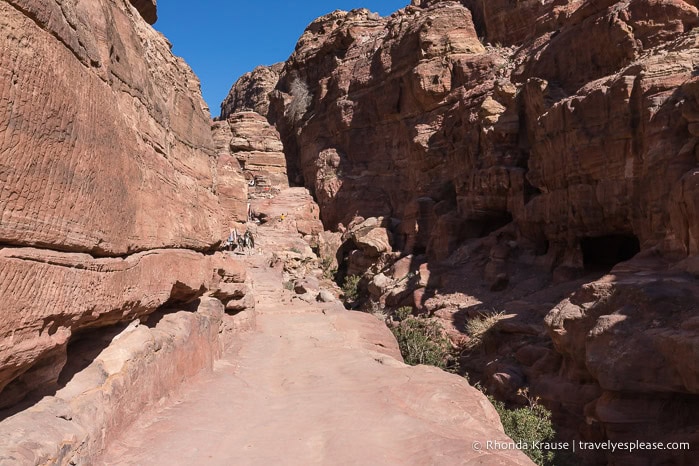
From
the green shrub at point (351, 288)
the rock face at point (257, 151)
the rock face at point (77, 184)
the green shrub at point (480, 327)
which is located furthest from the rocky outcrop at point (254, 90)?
A: the rock face at point (77, 184)

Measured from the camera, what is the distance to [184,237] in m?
5.44

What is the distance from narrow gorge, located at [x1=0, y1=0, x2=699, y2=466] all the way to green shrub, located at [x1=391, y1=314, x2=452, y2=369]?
16 centimetres

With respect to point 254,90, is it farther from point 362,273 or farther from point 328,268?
point 362,273

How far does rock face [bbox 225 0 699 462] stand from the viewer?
28.8 ft

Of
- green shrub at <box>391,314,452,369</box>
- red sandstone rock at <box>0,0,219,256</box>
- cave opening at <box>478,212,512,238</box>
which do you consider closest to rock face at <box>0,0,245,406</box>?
red sandstone rock at <box>0,0,219,256</box>

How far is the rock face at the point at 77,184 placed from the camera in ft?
8.16

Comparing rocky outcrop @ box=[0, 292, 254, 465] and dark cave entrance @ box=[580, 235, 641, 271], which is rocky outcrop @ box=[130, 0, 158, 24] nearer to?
rocky outcrop @ box=[0, 292, 254, 465]

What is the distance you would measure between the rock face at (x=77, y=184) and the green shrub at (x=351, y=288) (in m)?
17.7

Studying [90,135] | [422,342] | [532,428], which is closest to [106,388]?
[90,135]

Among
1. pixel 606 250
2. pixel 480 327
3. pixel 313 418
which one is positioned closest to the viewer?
pixel 313 418

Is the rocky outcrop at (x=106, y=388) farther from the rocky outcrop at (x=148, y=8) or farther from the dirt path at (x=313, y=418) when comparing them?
the rocky outcrop at (x=148, y=8)

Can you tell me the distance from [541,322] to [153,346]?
11.1m

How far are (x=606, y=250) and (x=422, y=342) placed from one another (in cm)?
750

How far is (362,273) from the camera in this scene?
24.7 meters
